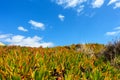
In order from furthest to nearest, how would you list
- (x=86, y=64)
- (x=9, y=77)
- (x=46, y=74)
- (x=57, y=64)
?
(x=86, y=64) < (x=57, y=64) < (x=46, y=74) < (x=9, y=77)

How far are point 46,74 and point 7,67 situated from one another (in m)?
1.02

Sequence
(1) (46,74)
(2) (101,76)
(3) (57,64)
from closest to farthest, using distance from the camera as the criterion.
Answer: (1) (46,74)
(2) (101,76)
(3) (57,64)

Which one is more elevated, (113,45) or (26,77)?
(113,45)

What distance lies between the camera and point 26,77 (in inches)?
283

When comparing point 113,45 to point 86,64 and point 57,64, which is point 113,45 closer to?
point 86,64

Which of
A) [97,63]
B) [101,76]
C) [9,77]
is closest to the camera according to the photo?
[9,77]

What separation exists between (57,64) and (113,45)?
7.64 meters

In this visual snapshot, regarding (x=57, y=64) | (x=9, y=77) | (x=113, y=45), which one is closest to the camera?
(x=9, y=77)

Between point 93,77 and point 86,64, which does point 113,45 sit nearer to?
point 86,64

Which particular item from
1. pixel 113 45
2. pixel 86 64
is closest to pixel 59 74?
pixel 86 64

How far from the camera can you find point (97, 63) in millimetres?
10914

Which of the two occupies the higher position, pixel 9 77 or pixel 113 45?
pixel 113 45

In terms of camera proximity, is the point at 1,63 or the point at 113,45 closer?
the point at 1,63

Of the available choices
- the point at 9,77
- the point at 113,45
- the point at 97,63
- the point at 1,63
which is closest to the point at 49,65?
the point at 1,63
